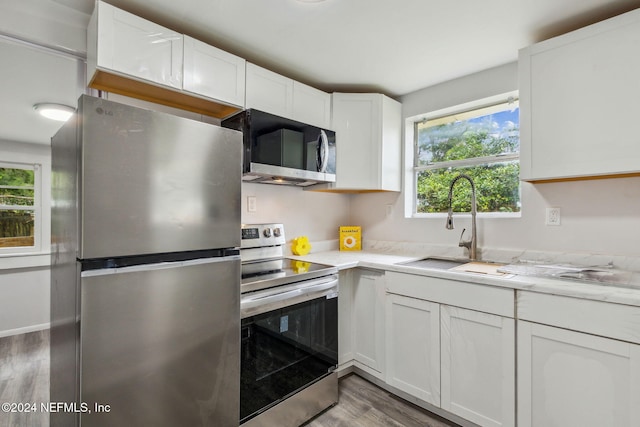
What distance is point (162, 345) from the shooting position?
120 cm

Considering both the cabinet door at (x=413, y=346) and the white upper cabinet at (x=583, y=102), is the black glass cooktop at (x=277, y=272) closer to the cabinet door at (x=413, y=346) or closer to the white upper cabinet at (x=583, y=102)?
the cabinet door at (x=413, y=346)

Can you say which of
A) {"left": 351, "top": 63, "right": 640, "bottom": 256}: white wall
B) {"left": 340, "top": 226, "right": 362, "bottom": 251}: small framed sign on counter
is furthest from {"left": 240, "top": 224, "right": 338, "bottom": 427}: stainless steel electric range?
{"left": 351, "top": 63, "right": 640, "bottom": 256}: white wall

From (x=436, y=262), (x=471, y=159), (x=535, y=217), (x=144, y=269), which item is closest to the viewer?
(x=144, y=269)

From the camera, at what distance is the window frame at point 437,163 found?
2.21 metres

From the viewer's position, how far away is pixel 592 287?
4.53ft

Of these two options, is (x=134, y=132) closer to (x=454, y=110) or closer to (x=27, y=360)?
(x=27, y=360)

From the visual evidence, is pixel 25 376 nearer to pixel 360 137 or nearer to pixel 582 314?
pixel 360 137

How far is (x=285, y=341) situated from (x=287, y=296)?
0.25m

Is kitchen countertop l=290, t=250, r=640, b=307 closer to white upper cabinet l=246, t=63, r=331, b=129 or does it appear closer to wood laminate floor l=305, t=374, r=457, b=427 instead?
wood laminate floor l=305, t=374, r=457, b=427

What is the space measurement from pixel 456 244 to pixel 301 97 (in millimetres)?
1627

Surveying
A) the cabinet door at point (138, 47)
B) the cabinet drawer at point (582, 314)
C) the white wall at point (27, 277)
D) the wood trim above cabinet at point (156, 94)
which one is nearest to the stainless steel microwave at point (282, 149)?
the wood trim above cabinet at point (156, 94)

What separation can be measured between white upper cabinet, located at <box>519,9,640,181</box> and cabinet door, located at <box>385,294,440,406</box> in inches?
40.7

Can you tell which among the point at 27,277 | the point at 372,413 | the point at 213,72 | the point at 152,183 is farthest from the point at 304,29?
the point at 372,413

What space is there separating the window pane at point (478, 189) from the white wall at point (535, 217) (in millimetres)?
123
